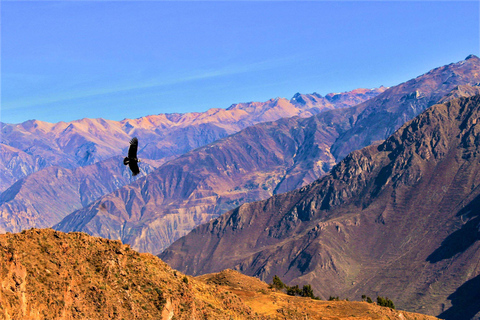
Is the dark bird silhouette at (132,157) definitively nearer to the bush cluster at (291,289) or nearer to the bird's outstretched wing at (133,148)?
the bird's outstretched wing at (133,148)

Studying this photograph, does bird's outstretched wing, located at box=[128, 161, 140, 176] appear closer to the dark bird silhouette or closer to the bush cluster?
the dark bird silhouette

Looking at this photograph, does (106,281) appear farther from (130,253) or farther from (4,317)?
(4,317)

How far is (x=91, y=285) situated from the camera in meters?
63.1

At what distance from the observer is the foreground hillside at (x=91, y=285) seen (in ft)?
185

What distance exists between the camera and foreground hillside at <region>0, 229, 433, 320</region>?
185 ft

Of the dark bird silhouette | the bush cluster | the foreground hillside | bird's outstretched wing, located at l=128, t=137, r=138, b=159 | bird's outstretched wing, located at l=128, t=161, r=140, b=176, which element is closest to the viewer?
bird's outstretched wing, located at l=128, t=137, r=138, b=159

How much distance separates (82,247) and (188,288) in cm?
1567

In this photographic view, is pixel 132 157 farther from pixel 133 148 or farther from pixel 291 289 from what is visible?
pixel 291 289

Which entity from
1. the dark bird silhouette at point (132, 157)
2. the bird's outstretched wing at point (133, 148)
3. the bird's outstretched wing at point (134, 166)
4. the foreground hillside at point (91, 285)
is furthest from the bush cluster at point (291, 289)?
the bird's outstretched wing at point (133, 148)

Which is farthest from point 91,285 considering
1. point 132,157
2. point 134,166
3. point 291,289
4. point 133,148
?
point 291,289

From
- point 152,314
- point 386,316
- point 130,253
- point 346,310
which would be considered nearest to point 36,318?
point 152,314

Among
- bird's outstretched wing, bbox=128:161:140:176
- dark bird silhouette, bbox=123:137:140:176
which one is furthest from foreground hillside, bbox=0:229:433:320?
dark bird silhouette, bbox=123:137:140:176

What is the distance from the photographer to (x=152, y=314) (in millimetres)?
66000

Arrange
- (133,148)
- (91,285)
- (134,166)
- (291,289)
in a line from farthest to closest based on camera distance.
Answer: (291,289) → (91,285) → (134,166) → (133,148)
